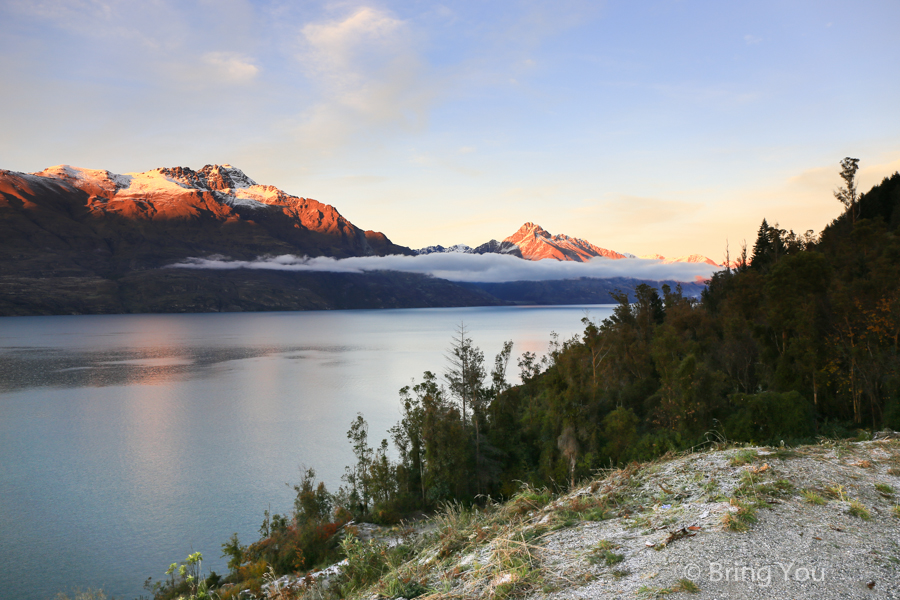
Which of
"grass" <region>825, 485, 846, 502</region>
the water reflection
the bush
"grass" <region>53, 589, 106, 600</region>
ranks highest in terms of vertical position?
"grass" <region>825, 485, 846, 502</region>

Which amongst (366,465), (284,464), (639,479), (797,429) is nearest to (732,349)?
(797,429)

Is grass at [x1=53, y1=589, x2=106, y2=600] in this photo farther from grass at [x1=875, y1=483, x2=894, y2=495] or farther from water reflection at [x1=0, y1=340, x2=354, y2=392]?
water reflection at [x1=0, y1=340, x2=354, y2=392]

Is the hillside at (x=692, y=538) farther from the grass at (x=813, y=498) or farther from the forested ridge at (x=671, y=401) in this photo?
the forested ridge at (x=671, y=401)

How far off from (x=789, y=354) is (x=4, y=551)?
51.1 meters

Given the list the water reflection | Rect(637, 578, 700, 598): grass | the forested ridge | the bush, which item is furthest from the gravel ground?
the water reflection

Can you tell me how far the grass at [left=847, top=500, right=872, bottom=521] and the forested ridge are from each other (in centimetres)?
1303

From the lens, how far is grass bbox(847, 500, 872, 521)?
5.23 metres

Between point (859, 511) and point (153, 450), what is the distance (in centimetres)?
6002

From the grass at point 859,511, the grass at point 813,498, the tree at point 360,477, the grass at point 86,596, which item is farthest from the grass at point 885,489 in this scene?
the tree at point 360,477

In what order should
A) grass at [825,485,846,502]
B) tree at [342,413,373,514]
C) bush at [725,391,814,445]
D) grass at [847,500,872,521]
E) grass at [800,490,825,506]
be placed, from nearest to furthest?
grass at [847,500,872,521] → grass at [800,490,825,506] → grass at [825,485,846,502] → bush at [725,391,814,445] → tree at [342,413,373,514]

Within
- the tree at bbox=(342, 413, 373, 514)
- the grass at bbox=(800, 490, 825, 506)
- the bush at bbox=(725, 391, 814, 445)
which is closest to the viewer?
the grass at bbox=(800, 490, 825, 506)

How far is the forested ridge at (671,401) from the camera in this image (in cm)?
2475

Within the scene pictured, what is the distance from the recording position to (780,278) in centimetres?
2878

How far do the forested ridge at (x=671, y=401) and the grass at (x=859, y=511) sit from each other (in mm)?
13033
